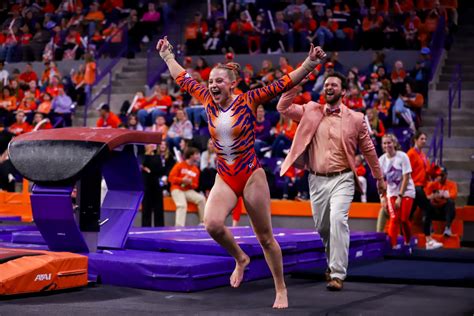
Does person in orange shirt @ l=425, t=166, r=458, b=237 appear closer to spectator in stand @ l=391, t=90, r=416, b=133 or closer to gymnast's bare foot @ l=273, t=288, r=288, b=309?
spectator in stand @ l=391, t=90, r=416, b=133

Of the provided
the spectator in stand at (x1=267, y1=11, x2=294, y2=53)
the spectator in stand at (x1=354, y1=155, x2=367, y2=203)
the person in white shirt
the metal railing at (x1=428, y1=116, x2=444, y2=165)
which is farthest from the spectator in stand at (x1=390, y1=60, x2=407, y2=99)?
the person in white shirt

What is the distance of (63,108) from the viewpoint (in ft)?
60.8

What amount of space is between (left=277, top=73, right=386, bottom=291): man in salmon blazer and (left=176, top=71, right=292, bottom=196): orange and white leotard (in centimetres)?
109

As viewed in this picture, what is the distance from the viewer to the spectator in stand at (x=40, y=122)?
55.1 feet

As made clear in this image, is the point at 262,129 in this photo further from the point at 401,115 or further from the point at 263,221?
the point at 263,221

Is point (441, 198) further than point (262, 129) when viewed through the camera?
No

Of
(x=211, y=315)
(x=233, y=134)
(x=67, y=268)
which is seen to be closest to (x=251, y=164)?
(x=233, y=134)

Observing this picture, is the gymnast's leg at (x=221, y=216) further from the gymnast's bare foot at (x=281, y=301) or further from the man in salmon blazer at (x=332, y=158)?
the man in salmon blazer at (x=332, y=158)

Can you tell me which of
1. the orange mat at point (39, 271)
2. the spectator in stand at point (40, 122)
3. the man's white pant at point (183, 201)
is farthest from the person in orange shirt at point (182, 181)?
the orange mat at point (39, 271)

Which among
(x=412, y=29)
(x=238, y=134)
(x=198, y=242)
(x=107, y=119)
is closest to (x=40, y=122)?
(x=107, y=119)

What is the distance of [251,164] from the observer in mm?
6465

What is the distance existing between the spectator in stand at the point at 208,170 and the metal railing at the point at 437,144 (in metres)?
3.82

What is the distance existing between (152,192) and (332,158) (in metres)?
6.35

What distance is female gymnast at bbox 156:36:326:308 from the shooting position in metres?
6.35
